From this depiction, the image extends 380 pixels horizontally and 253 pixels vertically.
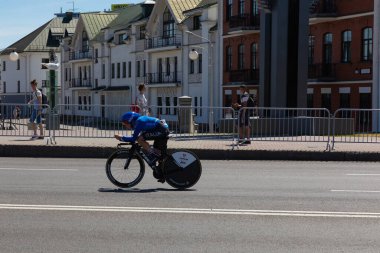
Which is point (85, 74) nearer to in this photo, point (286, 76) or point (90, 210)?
point (286, 76)

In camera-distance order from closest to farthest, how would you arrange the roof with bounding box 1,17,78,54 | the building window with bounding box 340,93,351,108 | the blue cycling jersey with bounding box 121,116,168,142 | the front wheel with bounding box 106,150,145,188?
the blue cycling jersey with bounding box 121,116,168,142, the front wheel with bounding box 106,150,145,188, the building window with bounding box 340,93,351,108, the roof with bounding box 1,17,78,54

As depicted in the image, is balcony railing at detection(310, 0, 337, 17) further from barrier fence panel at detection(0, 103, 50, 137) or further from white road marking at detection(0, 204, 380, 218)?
white road marking at detection(0, 204, 380, 218)

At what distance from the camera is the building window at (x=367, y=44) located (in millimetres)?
40281

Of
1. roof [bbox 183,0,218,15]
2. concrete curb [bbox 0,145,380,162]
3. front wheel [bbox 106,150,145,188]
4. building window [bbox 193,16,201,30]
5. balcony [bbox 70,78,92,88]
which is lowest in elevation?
concrete curb [bbox 0,145,380,162]

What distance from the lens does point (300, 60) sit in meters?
28.4

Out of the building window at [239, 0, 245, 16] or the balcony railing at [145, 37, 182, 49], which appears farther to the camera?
the balcony railing at [145, 37, 182, 49]

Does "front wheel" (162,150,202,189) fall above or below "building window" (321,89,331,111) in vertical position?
below

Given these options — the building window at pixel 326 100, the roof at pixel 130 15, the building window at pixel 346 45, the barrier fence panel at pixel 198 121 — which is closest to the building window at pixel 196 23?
the roof at pixel 130 15

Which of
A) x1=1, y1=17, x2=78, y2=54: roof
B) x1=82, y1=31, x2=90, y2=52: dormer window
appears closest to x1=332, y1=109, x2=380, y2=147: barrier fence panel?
x1=82, y1=31, x2=90, y2=52: dormer window

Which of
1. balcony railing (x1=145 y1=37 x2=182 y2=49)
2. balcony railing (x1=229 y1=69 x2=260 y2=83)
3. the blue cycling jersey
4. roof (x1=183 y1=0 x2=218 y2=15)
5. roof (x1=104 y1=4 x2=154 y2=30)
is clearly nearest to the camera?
the blue cycling jersey

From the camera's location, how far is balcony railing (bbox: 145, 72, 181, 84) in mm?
63591

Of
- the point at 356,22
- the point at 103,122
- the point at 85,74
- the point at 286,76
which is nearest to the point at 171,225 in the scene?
the point at 103,122

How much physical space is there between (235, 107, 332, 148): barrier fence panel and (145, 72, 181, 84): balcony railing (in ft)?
141

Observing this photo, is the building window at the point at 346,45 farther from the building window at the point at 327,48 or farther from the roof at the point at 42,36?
the roof at the point at 42,36
